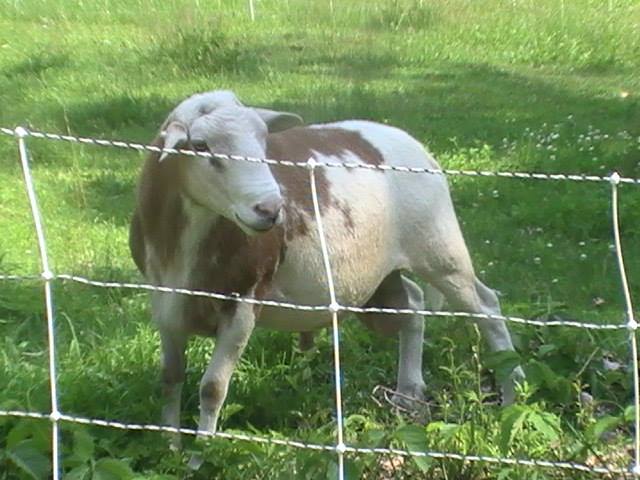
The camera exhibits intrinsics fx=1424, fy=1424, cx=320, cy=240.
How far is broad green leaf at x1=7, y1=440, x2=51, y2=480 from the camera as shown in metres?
4.34

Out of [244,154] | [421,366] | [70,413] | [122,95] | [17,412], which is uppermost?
[244,154]

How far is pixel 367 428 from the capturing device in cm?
505

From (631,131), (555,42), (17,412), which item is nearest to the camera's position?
(17,412)

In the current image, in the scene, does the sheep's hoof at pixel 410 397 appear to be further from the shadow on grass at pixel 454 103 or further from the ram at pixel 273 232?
the shadow on grass at pixel 454 103

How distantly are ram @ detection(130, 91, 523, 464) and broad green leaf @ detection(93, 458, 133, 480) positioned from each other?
81cm

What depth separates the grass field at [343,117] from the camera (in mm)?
4758

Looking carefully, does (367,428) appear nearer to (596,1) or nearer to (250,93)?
(250,93)

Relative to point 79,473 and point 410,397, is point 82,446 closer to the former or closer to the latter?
point 79,473

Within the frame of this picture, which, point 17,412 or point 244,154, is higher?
point 244,154

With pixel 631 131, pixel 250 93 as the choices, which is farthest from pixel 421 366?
pixel 250 93

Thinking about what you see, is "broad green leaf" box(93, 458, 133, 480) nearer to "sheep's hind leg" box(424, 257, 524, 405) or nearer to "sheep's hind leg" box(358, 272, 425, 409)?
"sheep's hind leg" box(358, 272, 425, 409)

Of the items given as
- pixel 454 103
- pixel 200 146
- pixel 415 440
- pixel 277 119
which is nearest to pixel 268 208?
pixel 200 146

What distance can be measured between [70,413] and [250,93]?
7.12 m

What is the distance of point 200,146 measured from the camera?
16.0 ft
